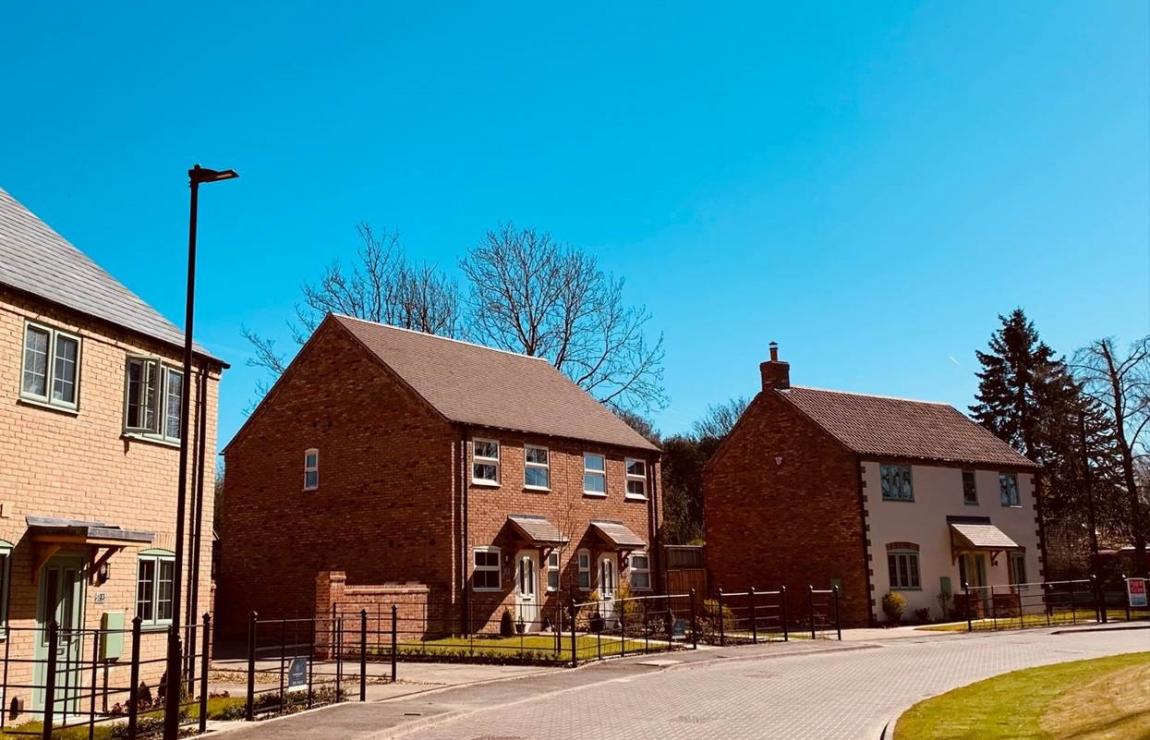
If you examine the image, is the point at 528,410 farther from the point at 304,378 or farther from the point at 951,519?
the point at 951,519

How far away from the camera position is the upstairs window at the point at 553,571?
33.1 metres

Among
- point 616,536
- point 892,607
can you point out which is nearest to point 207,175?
point 616,536

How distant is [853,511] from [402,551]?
50.5 ft

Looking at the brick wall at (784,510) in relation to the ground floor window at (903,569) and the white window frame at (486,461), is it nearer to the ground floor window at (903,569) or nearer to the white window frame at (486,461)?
the ground floor window at (903,569)

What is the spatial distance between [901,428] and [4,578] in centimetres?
3316

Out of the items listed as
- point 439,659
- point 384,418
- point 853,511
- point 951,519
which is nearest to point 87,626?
point 439,659

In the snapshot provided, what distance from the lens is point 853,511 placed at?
36688 millimetres

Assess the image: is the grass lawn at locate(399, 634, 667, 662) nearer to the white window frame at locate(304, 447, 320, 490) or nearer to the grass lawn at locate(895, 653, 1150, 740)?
the white window frame at locate(304, 447, 320, 490)

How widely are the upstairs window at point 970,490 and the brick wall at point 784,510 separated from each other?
651 centimetres

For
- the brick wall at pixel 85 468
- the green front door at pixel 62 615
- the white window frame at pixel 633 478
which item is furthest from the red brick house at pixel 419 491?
the green front door at pixel 62 615

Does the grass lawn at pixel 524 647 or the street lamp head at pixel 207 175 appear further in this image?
the grass lawn at pixel 524 647

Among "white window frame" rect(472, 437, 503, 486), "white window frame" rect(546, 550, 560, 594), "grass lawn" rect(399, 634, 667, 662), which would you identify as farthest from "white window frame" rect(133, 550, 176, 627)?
"white window frame" rect(546, 550, 560, 594)

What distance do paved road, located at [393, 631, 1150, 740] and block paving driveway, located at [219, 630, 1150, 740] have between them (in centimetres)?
2

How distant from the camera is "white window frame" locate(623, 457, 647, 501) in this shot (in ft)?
123
